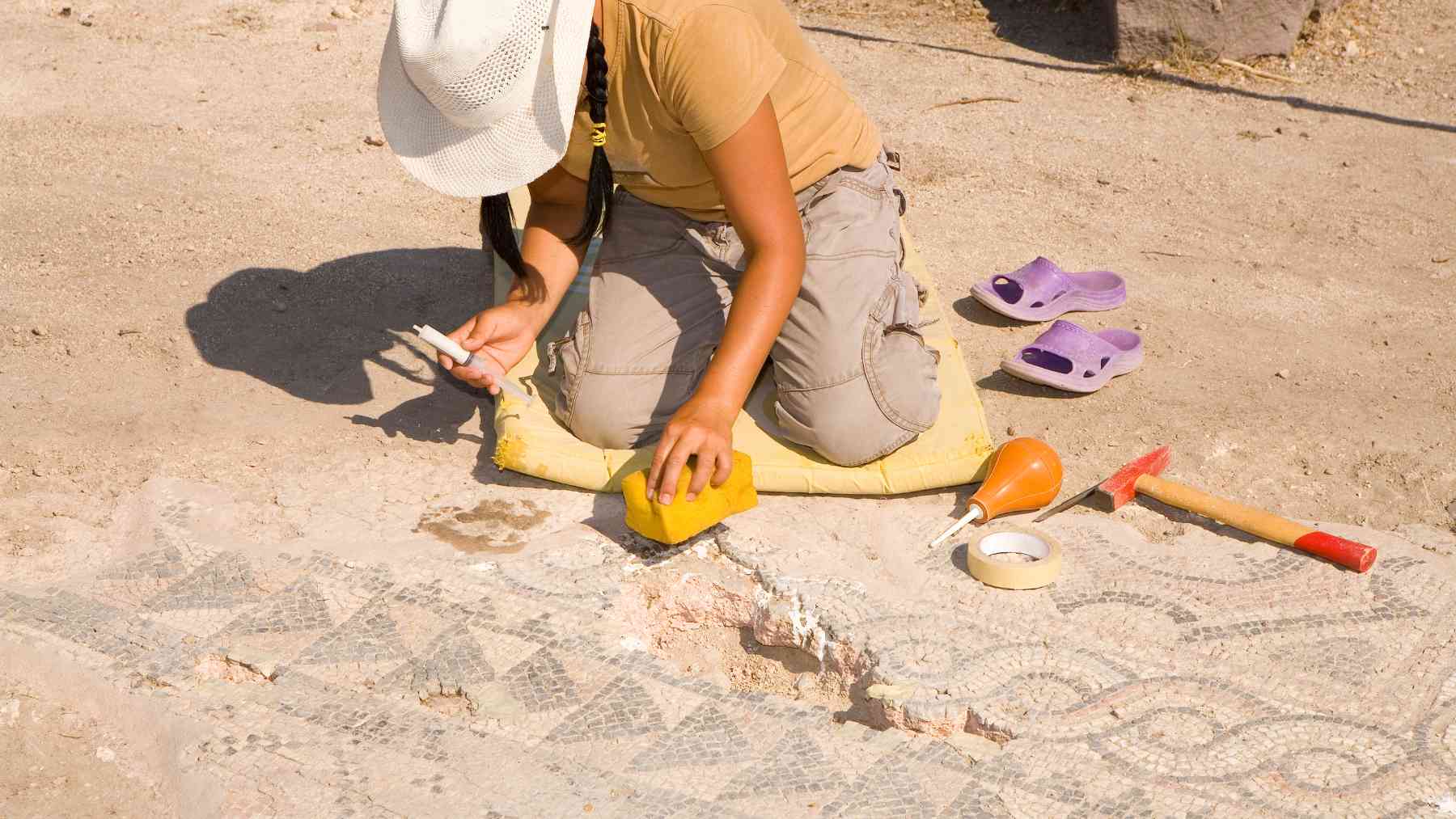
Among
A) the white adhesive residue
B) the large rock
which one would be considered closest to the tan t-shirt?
the white adhesive residue

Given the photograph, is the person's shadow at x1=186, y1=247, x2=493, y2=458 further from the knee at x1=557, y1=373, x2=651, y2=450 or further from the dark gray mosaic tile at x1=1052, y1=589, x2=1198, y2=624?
the dark gray mosaic tile at x1=1052, y1=589, x2=1198, y2=624

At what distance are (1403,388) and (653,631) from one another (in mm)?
1899

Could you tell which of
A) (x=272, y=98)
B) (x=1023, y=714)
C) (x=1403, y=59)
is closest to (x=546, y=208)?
(x=1023, y=714)

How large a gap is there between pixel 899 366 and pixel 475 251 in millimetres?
1552

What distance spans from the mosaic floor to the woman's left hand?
0.66 ft

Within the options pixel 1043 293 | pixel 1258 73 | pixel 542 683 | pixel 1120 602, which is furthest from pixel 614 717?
pixel 1258 73

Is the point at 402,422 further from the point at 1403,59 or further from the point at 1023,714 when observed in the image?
the point at 1403,59

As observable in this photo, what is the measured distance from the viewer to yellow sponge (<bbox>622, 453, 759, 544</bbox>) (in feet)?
7.29

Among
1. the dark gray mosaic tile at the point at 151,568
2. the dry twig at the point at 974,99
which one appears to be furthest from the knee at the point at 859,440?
the dry twig at the point at 974,99

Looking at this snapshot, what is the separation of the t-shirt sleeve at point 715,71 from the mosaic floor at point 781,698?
750 mm

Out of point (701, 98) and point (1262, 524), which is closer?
point (701, 98)

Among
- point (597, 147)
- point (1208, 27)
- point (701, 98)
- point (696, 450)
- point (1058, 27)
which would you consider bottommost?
point (696, 450)

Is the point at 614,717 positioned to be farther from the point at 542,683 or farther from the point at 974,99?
the point at 974,99

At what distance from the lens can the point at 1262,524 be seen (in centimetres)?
242
